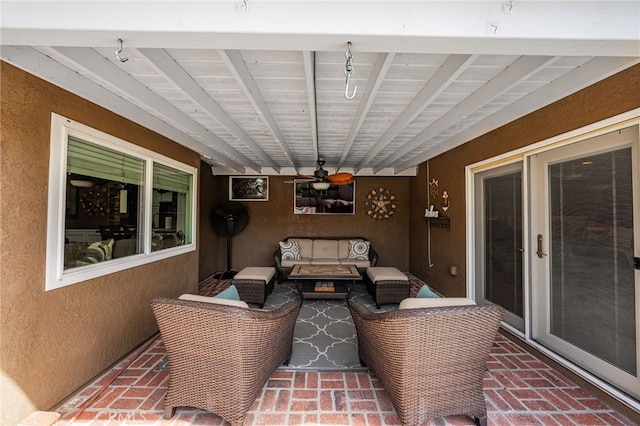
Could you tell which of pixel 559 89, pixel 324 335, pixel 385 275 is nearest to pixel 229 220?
pixel 385 275

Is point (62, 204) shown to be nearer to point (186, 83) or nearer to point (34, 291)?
point (34, 291)

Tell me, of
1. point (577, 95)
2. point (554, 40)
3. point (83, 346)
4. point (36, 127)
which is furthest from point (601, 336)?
point (36, 127)

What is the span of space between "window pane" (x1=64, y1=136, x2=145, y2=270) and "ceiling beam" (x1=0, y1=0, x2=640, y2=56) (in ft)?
3.95

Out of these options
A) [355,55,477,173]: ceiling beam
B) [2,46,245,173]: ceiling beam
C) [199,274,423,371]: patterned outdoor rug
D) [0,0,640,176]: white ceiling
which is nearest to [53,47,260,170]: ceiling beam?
[0,0,640,176]: white ceiling

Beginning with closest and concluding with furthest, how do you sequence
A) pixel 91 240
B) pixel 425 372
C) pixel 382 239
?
pixel 425 372 → pixel 91 240 → pixel 382 239

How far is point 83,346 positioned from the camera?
90.2 inches

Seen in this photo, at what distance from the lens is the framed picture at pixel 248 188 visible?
6.74 m

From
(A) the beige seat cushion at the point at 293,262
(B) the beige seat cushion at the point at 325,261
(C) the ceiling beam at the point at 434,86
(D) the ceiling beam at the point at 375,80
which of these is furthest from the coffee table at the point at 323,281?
(D) the ceiling beam at the point at 375,80

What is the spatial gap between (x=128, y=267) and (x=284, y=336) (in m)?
1.87

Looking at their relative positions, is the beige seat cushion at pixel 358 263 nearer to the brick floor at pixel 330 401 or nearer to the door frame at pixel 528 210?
the door frame at pixel 528 210

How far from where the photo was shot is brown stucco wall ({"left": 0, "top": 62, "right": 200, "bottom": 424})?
5.70 ft

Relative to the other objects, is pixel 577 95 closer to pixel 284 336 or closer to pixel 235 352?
pixel 284 336

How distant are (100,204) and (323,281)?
3243 millimetres

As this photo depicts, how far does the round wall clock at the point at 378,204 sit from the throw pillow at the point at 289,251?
2037 mm
